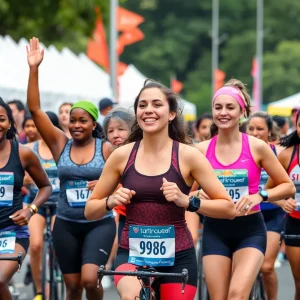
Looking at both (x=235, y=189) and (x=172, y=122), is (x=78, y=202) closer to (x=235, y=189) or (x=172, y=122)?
(x=235, y=189)

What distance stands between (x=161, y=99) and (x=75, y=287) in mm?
2640

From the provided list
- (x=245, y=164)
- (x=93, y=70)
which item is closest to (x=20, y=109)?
(x=245, y=164)

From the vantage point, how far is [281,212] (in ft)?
34.9

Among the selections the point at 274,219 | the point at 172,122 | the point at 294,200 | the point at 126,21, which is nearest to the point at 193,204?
the point at 172,122

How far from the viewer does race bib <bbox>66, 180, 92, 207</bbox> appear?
29.3 feet

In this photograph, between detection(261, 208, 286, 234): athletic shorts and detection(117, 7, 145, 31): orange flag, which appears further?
detection(117, 7, 145, 31): orange flag

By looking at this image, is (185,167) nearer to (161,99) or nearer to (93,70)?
(161,99)

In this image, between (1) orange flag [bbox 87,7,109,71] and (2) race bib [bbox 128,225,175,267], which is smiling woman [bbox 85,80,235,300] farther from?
(1) orange flag [bbox 87,7,109,71]

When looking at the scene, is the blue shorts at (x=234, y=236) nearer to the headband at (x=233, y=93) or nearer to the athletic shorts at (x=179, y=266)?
the headband at (x=233, y=93)

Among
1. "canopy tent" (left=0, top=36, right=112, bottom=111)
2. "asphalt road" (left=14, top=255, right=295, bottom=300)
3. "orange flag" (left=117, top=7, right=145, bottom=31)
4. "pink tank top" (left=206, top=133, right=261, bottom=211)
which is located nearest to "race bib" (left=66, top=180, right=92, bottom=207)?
"pink tank top" (left=206, top=133, right=261, bottom=211)

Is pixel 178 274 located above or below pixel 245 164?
below

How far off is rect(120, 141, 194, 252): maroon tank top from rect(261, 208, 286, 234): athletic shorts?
3675 mm

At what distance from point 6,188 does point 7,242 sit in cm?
42

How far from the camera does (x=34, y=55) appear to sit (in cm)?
835
